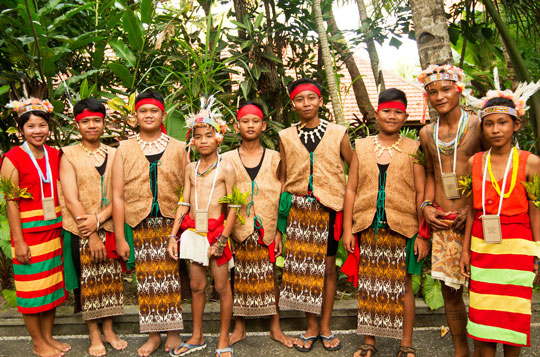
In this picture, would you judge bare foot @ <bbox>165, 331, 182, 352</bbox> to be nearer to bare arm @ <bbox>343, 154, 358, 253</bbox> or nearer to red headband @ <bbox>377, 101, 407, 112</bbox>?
bare arm @ <bbox>343, 154, 358, 253</bbox>

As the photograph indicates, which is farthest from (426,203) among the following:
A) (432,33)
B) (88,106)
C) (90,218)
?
(88,106)

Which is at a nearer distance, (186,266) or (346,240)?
(346,240)

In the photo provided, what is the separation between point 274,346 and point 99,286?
148 cm

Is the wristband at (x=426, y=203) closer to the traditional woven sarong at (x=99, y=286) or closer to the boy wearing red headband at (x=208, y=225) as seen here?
the boy wearing red headband at (x=208, y=225)

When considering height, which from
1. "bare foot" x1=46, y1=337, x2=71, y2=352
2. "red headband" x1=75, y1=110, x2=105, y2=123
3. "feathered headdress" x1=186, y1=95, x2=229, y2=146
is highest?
"red headband" x1=75, y1=110, x2=105, y2=123

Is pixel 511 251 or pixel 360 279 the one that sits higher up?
pixel 511 251

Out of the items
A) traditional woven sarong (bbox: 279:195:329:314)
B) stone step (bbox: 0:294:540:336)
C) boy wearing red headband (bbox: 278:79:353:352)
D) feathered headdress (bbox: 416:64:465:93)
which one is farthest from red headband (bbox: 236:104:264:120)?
stone step (bbox: 0:294:540:336)

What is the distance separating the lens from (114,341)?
11.7 feet

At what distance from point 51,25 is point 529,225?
437 centimetres

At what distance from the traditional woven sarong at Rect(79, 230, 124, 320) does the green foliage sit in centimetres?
264

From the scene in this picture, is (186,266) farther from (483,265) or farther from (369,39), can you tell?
(369,39)

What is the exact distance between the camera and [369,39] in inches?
229

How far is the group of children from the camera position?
3.16m

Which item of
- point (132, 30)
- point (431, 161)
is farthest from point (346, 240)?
point (132, 30)
